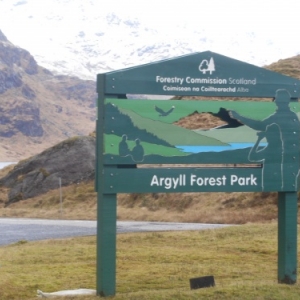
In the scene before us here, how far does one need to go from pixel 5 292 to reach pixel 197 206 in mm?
30520

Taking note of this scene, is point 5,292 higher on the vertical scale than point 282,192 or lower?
lower

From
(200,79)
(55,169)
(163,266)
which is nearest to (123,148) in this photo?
(200,79)

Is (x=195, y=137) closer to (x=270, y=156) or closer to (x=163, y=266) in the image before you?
(x=270, y=156)

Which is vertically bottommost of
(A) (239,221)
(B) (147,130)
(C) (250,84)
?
(A) (239,221)

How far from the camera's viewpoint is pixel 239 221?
34.7 m

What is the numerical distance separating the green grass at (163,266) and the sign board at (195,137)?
1127 mm

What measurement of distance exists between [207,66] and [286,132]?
169 centimetres

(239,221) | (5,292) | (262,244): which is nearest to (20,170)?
(239,221)

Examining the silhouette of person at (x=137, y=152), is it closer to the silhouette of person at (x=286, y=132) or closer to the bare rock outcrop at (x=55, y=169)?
the silhouette of person at (x=286, y=132)

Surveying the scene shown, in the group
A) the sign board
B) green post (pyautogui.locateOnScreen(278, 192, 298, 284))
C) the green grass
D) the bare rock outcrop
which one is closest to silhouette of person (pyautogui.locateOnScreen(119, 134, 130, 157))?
the sign board

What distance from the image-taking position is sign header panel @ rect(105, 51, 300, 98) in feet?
34.7

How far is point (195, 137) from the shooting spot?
1095 centimetres

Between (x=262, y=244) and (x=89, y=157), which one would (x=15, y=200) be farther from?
(x=262, y=244)

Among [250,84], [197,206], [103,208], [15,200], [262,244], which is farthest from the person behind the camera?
[15,200]
